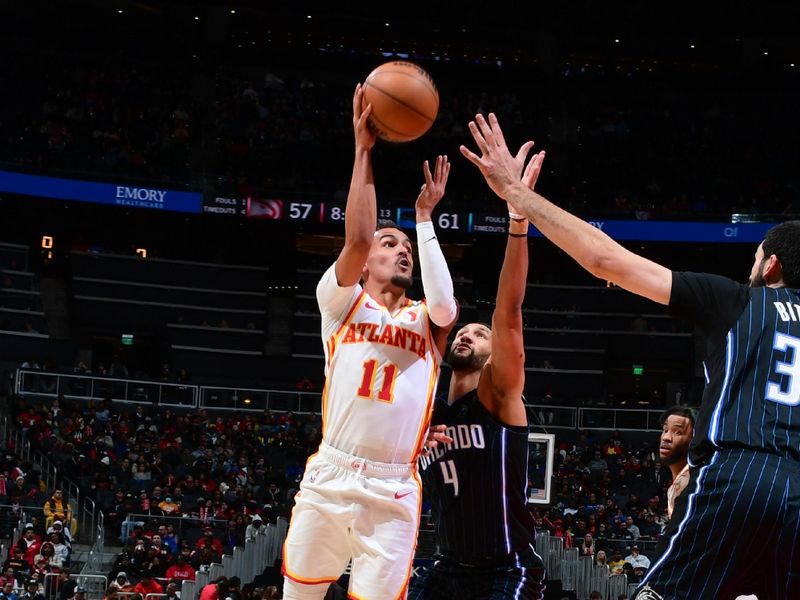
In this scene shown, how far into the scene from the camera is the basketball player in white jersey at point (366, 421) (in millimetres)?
5012

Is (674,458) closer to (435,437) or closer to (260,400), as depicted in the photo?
(435,437)

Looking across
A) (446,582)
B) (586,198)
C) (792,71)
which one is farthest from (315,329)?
(446,582)

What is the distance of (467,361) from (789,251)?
7.83ft

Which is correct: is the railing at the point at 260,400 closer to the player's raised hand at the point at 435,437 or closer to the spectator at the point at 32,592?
the spectator at the point at 32,592

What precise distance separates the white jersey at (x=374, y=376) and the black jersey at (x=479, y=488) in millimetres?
505

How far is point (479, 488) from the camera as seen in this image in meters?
5.68

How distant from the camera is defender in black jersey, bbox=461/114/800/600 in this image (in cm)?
376

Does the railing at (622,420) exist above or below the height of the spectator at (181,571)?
above

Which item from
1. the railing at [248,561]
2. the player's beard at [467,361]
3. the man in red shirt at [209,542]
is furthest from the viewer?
the man in red shirt at [209,542]

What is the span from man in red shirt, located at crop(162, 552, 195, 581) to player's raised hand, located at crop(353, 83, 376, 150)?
42.4 ft

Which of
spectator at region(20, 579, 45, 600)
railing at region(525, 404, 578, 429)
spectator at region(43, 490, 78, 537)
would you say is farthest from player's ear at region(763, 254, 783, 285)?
railing at region(525, 404, 578, 429)

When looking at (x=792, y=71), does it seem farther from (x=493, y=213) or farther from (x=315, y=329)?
(x=315, y=329)

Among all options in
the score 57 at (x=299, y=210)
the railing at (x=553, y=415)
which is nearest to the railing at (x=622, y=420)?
the railing at (x=553, y=415)

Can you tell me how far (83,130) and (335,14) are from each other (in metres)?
8.67
